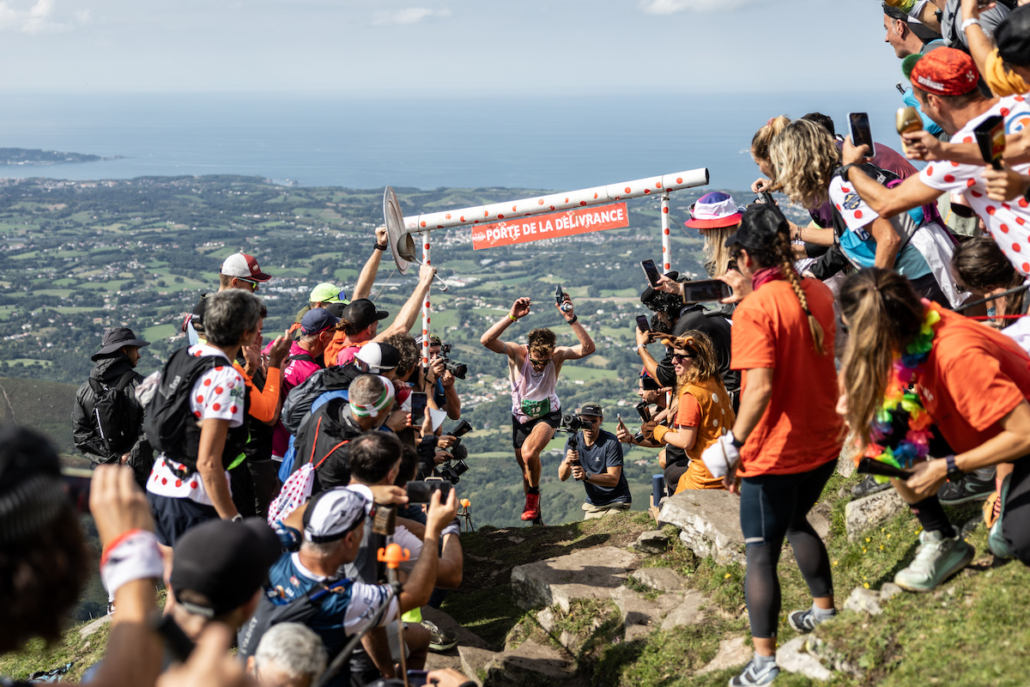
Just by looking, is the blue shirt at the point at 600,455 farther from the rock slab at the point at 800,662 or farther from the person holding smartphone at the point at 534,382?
the rock slab at the point at 800,662

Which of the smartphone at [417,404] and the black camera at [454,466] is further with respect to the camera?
the smartphone at [417,404]

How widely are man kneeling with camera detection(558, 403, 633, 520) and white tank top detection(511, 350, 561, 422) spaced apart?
31 centimetres

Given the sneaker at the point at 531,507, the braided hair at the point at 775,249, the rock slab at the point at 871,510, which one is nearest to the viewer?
the braided hair at the point at 775,249

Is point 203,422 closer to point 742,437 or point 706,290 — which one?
point 742,437

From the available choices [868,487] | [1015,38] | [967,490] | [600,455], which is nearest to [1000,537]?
[967,490]

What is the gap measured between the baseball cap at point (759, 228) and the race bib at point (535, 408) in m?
4.76

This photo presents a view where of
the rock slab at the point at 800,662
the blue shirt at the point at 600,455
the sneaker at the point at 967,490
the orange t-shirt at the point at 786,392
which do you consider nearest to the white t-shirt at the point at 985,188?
the orange t-shirt at the point at 786,392

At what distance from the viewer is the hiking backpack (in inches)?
251

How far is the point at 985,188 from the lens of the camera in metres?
3.56

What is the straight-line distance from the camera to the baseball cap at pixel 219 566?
7.22 ft

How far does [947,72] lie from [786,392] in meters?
1.82

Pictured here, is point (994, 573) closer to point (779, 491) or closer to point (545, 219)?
point (779, 491)

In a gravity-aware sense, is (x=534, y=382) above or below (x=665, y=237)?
below

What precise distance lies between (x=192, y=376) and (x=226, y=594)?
7.50ft
